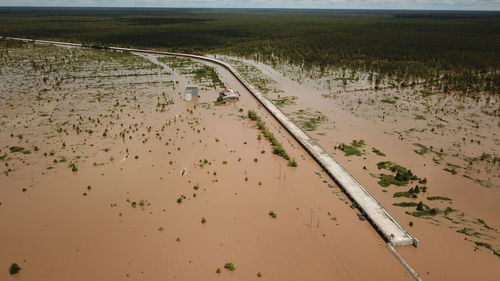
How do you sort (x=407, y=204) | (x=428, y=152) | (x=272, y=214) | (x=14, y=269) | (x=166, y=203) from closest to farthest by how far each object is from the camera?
(x=14, y=269), (x=272, y=214), (x=407, y=204), (x=166, y=203), (x=428, y=152)

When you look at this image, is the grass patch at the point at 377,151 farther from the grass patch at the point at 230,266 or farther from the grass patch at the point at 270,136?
the grass patch at the point at 230,266

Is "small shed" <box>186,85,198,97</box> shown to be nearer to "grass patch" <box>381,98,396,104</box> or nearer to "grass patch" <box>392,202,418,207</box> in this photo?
"grass patch" <box>381,98,396,104</box>

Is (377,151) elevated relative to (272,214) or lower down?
elevated

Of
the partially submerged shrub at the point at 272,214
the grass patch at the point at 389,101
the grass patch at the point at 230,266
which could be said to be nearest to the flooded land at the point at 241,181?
the grass patch at the point at 230,266

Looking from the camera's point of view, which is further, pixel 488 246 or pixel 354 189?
pixel 354 189

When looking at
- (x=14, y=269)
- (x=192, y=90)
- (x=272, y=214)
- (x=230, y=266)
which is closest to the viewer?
(x=14, y=269)

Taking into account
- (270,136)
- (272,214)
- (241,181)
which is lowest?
(272,214)

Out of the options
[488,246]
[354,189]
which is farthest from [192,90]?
[488,246]

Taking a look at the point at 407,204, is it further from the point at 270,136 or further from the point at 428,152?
the point at 270,136
